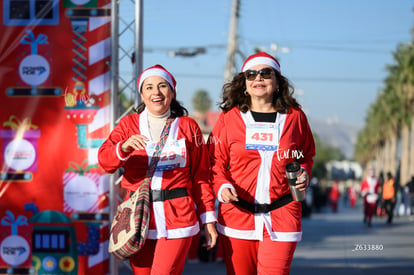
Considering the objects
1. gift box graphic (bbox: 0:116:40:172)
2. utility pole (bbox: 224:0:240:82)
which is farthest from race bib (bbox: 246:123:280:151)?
utility pole (bbox: 224:0:240:82)

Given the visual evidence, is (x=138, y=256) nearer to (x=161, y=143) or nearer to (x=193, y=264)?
(x=161, y=143)

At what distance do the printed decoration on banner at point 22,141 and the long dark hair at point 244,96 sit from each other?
2.35 m

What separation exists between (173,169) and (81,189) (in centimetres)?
215

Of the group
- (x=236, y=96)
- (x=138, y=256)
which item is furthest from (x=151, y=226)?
(x=236, y=96)

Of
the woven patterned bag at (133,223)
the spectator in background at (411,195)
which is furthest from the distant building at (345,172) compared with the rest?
the woven patterned bag at (133,223)

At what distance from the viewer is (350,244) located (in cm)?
1484

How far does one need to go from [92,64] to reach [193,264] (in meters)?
5.60

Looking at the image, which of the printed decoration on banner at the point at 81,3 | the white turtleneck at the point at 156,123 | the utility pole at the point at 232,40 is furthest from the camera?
the utility pole at the point at 232,40

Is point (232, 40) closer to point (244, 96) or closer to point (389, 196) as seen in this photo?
point (389, 196)

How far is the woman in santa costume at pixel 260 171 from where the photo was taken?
14.8 ft

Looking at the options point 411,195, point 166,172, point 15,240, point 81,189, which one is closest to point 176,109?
point 166,172

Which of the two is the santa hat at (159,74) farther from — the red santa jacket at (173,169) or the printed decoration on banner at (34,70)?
the printed decoration on banner at (34,70)

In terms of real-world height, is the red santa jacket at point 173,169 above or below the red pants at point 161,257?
above

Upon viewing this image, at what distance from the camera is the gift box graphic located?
21.3 ft
